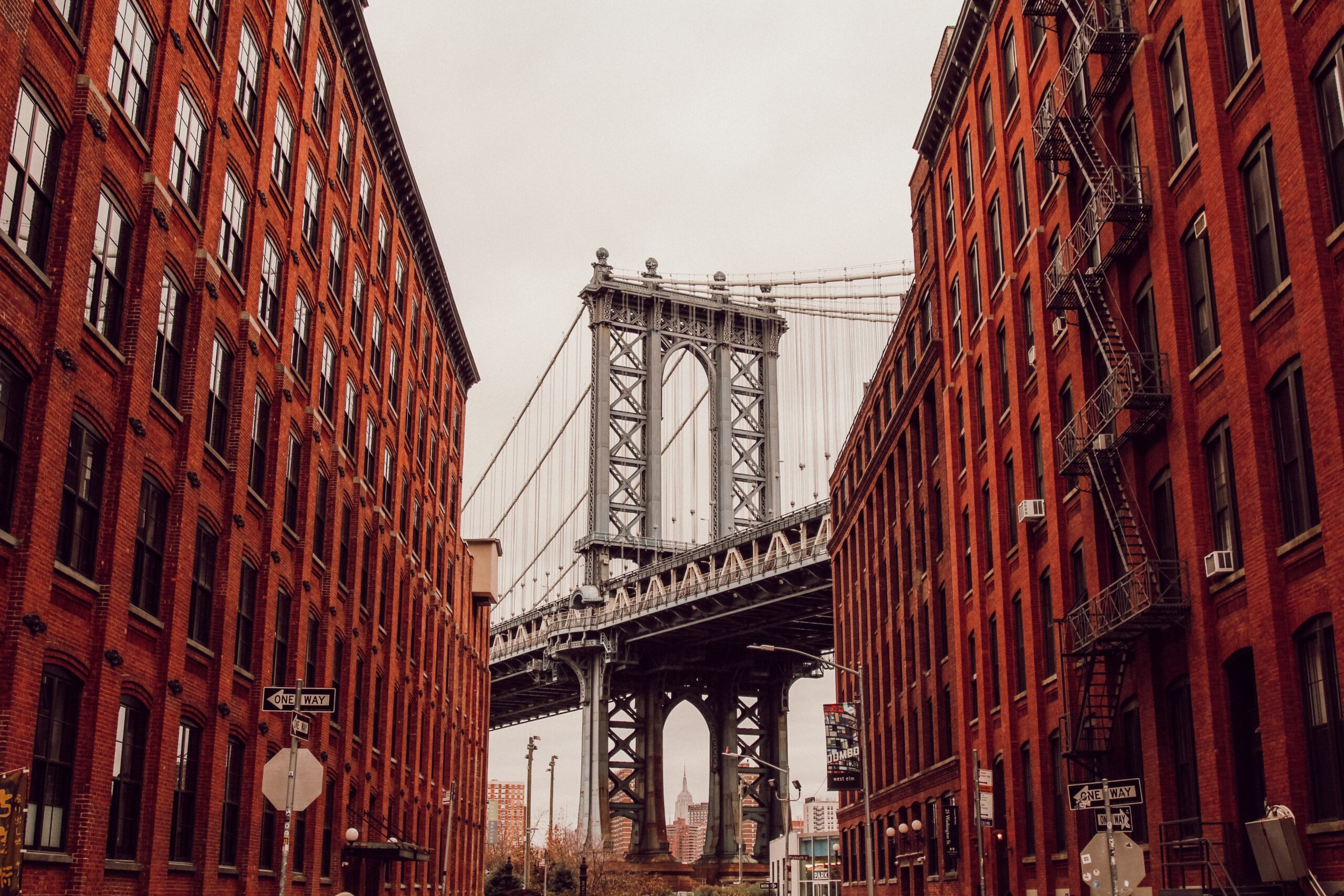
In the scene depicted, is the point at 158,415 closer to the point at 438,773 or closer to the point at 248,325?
the point at 248,325

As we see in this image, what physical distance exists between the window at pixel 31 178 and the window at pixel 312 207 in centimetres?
1484

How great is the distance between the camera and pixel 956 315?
4309cm

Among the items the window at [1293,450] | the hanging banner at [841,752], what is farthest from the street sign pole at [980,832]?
the window at [1293,450]

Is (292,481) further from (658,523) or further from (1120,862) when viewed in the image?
(658,523)

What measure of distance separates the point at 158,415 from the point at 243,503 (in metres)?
4.83

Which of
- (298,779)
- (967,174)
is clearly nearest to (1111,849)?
(298,779)

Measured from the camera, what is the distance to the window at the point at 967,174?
41.1m

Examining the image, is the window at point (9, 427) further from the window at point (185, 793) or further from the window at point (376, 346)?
the window at point (376, 346)

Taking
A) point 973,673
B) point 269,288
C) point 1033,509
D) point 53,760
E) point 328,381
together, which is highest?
point 269,288

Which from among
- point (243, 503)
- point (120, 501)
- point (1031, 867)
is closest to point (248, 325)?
point (243, 503)

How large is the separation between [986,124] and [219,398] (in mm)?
22690

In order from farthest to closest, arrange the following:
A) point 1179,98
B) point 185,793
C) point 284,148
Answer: point 284,148 < point 185,793 < point 1179,98

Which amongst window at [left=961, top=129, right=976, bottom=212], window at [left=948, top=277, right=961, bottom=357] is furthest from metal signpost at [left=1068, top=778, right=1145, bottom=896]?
window at [left=961, top=129, right=976, bottom=212]

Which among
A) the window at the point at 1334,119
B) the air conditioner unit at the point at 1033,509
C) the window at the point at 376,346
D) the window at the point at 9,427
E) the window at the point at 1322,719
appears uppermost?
the window at the point at 376,346
